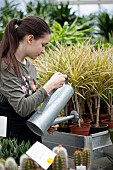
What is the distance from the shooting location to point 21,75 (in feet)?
6.37

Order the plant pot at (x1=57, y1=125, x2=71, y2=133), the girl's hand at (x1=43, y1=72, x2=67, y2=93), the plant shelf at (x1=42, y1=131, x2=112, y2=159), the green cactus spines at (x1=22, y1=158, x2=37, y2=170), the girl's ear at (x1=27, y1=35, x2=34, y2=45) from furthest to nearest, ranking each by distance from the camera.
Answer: the plant pot at (x1=57, y1=125, x2=71, y2=133)
the plant shelf at (x1=42, y1=131, x2=112, y2=159)
the girl's ear at (x1=27, y1=35, x2=34, y2=45)
the girl's hand at (x1=43, y1=72, x2=67, y2=93)
the green cactus spines at (x1=22, y1=158, x2=37, y2=170)

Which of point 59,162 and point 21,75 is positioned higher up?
point 21,75

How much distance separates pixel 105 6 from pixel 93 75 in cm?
1332

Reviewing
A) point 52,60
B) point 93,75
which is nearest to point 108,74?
point 93,75

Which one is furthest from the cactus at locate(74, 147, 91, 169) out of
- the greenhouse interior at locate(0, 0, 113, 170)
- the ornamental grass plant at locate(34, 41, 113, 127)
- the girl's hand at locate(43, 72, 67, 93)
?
the ornamental grass plant at locate(34, 41, 113, 127)

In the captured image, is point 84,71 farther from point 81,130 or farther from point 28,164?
point 28,164

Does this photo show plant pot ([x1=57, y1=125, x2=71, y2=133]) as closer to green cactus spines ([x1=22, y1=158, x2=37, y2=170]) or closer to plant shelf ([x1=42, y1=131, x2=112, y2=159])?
plant shelf ([x1=42, y1=131, x2=112, y2=159])

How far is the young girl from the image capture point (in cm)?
181

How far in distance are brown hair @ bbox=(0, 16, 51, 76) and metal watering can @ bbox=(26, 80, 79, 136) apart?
1.00 feet

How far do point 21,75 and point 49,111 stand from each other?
0.41 m

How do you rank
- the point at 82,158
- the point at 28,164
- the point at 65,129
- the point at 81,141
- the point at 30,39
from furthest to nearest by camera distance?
1. the point at 65,129
2. the point at 81,141
3. the point at 30,39
4. the point at 82,158
5. the point at 28,164

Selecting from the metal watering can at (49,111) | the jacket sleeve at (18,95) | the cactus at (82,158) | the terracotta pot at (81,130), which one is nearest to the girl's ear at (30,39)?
the jacket sleeve at (18,95)

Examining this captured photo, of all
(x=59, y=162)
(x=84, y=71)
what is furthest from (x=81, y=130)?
(x=59, y=162)

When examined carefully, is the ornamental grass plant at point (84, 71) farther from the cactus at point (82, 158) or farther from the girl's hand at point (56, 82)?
the cactus at point (82, 158)
